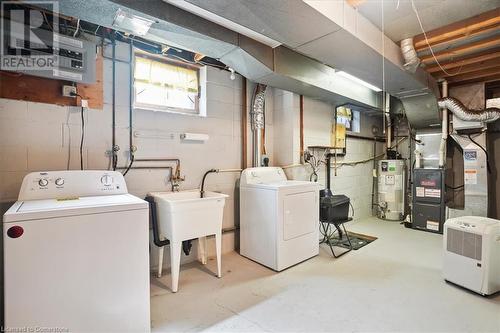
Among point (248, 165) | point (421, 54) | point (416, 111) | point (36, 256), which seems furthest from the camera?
point (416, 111)

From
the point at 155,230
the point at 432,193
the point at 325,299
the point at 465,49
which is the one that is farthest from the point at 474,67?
the point at 155,230

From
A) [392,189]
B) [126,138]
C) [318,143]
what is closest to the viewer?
[126,138]

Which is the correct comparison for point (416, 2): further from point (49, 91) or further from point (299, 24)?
point (49, 91)

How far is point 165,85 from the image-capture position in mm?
2846

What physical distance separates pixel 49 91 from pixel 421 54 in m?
3.90

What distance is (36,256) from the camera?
4.42ft

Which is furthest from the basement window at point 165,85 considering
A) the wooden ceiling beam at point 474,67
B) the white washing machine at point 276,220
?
the wooden ceiling beam at point 474,67

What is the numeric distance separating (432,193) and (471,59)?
88.7 inches

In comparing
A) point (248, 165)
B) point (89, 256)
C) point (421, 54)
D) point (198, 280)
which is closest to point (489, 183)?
point (421, 54)

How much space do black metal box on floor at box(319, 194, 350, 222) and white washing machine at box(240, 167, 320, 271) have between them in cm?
18

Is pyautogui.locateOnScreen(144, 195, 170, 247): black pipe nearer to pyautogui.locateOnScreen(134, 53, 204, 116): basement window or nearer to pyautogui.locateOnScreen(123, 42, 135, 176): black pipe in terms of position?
pyautogui.locateOnScreen(123, 42, 135, 176): black pipe

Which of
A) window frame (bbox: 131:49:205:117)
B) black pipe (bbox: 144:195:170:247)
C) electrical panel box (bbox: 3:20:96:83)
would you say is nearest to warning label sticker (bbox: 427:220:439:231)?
window frame (bbox: 131:49:205:117)

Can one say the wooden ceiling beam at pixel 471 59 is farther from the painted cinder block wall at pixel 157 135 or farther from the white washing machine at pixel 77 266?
the white washing machine at pixel 77 266

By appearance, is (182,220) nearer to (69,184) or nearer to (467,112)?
(69,184)
